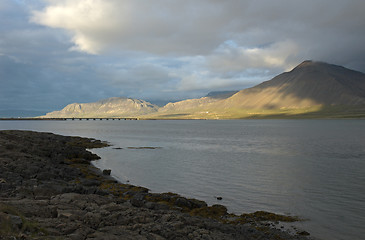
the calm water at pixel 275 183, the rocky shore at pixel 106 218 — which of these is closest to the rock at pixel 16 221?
the rocky shore at pixel 106 218

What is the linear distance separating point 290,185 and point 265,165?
12983mm

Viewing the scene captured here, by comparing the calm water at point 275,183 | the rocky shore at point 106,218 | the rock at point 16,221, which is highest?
the rock at point 16,221

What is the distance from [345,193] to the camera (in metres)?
25.4

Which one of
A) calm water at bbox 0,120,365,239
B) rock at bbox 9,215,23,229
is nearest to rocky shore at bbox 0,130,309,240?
rock at bbox 9,215,23,229

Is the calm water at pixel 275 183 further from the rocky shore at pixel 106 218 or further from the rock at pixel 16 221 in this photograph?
the rock at pixel 16 221

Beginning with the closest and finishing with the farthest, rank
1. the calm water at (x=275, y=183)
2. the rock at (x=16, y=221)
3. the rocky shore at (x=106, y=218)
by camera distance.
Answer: the rock at (x=16, y=221)
the rocky shore at (x=106, y=218)
the calm water at (x=275, y=183)

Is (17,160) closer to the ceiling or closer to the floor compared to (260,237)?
closer to the ceiling

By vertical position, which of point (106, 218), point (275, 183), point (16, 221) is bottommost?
point (275, 183)

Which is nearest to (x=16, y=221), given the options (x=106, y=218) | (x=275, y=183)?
(x=106, y=218)

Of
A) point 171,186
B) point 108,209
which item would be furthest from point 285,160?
point 108,209

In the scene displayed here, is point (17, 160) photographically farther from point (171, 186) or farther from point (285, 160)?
point (285, 160)

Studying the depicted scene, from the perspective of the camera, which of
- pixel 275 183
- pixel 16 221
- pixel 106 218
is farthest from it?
pixel 275 183

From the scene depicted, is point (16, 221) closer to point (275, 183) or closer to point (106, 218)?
point (106, 218)

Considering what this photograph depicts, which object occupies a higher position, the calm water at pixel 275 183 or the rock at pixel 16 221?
the rock at pixel 16 221
